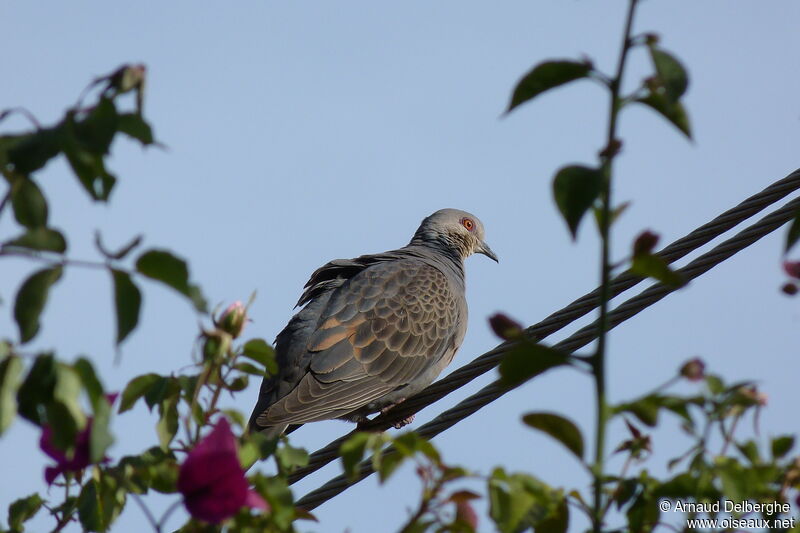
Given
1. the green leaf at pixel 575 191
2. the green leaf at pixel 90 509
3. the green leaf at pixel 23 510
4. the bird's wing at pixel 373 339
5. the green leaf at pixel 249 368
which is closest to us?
the green leaf at pixel 575 191

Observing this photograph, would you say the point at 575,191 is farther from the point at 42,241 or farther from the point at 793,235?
the point at 42,241

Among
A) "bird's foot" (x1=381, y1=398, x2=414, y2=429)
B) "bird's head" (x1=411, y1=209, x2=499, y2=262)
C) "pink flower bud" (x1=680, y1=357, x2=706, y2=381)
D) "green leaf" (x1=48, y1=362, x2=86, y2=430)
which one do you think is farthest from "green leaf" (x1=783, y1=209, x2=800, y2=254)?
"bird's head" (x1=411, y1=209, x2=499, y2=262)

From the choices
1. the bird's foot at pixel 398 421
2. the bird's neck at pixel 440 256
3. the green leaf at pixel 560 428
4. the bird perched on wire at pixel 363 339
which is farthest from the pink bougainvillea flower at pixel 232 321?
the bird's neck at pixel 440 256

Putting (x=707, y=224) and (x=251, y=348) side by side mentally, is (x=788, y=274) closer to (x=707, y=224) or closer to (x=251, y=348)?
(x=251, y=348)

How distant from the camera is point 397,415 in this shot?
292 inches

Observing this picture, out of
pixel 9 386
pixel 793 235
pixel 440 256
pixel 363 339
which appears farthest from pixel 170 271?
pixel 440 256

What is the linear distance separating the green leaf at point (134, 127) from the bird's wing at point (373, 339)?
489cm

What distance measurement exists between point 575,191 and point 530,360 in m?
0.29

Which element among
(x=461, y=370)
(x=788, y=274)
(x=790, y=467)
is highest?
(x=461, y=370)

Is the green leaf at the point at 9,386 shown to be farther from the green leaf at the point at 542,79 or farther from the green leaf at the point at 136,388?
the green leaf at the point at 542,79

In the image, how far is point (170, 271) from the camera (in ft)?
5.90

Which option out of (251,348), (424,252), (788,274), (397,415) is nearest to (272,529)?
(251,348)

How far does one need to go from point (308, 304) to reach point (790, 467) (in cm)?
574

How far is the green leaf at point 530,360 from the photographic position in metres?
1.74
